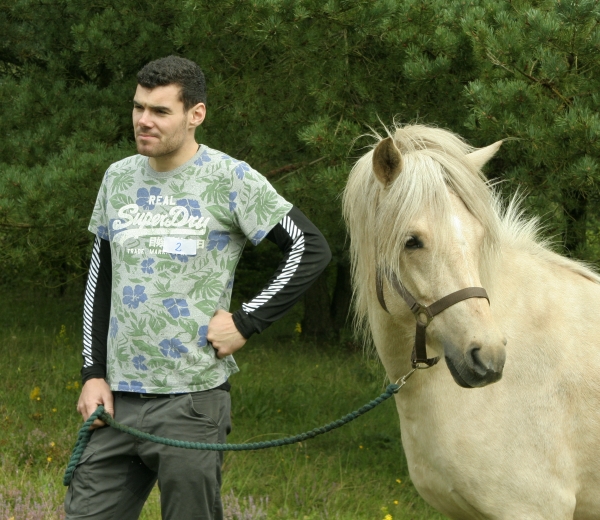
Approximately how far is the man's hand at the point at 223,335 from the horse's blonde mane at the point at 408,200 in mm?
611

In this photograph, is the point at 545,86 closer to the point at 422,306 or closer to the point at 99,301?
the point at 422,306

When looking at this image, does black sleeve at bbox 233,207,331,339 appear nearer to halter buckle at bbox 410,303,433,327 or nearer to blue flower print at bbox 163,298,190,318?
blue flower print at bbox 163,298,190,318

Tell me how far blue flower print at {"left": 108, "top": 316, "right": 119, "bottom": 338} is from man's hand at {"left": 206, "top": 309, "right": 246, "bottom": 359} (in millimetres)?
319

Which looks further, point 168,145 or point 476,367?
point 168,145

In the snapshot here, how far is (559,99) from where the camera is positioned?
4.58 meters

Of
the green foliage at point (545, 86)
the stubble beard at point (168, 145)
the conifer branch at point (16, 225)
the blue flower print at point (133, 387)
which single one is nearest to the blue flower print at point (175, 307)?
the blue flower print at point (133, 387)

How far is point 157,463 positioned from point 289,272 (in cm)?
77

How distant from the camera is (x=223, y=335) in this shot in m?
2.55

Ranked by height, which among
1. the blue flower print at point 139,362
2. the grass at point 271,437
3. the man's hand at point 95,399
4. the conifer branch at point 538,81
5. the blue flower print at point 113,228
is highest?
the conifer branch at point 538,81

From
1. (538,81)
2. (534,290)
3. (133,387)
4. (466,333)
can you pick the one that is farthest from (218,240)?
(538,81)

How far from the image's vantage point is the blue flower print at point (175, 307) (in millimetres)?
2535

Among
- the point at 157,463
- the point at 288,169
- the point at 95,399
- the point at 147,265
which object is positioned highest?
the point at 288,169

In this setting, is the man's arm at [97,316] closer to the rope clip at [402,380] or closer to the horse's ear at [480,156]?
the rope clip at [402,380]

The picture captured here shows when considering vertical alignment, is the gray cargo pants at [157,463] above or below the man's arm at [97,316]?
below
